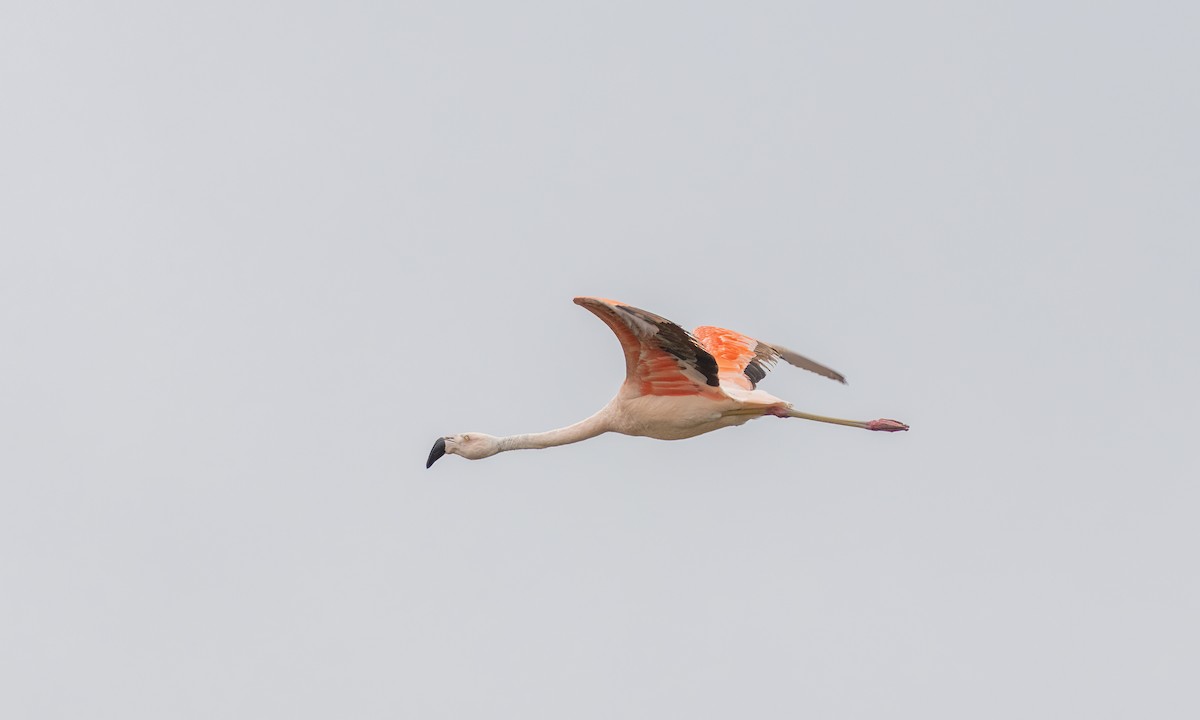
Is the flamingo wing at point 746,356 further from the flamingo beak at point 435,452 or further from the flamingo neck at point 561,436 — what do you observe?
the flamingo beak at point 435,452

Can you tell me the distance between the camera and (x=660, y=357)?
25.8m

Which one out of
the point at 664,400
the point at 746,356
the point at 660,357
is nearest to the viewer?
the point at 660,357

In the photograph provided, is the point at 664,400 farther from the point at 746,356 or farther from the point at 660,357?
the point at 746,356

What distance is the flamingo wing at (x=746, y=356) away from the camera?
93.9ft

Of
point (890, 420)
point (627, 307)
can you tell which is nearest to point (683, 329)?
point (627, 307)

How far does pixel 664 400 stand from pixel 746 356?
9.86 feet

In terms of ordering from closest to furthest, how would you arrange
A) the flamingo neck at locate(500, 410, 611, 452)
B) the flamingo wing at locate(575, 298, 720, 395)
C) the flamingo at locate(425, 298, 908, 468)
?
the flamingo wing at locate(575, 298, 720, 395), the flamingo at locate(425, 298, 908, 468), the flamingo neck at locate(500, 410, 611, 452)

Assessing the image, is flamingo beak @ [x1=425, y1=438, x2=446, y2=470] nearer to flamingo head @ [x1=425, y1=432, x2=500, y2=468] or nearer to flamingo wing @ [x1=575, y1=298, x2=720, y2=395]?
flamingo head @ [x1=425, y1=432, x2=500, y2=468]

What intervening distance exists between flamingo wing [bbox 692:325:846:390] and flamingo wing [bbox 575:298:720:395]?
2088 millimetres

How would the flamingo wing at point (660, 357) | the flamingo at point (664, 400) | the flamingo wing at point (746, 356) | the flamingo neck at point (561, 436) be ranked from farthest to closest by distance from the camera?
the flamingo wing at point (746, 356)
the flamingo neck at point (561, 436)
the flamingo at point (664, 400)
the flamingo wing at point (660, 357)

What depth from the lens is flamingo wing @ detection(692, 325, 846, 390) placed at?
2861cm

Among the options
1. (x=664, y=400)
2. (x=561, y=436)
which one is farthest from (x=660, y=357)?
(x=561, y=436)

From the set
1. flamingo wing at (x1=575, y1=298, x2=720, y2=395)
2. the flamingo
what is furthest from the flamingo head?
flamingo wing at (x1=575, y1=298, x2=720, y2=395)

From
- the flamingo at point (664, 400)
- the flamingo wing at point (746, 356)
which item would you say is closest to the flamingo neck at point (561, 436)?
the flamingo at point (664, 400)
